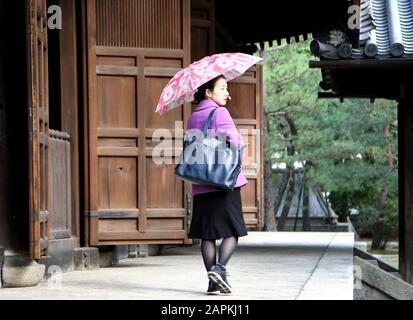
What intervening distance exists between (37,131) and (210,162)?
65.3 inches

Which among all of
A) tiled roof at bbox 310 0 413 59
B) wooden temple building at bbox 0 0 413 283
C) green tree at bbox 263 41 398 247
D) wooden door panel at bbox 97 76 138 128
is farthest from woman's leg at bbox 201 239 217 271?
green tree at bbox 263 41 398 247

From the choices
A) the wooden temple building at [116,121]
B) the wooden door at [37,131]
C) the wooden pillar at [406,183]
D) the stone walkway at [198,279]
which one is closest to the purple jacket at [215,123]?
the stone walkway at [198,279]

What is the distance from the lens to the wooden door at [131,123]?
963 cm

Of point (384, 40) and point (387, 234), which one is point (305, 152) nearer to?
point (387, 234)

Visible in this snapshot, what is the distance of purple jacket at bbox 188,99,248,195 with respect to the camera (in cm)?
701

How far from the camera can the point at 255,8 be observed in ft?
48.6

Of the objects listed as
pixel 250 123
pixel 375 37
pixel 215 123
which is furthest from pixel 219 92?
pixel 250 123

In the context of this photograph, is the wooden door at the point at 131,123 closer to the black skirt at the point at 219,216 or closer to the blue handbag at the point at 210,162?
the black skirt at the point at 219,216

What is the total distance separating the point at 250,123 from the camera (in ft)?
43.7

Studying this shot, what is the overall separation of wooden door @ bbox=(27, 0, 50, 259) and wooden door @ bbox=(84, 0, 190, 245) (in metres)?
1.32

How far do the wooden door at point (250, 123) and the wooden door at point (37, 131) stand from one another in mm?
5256

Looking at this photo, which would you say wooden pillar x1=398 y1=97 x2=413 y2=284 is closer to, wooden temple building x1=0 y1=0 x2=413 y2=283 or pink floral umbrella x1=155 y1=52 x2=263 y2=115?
wooden temple building x1=0 y1=0 x2=413 y2=283

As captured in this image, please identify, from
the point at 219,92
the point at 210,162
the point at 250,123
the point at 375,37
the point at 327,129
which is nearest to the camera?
the point at 210,162

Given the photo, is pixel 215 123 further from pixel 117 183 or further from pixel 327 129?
pixel 327 129
